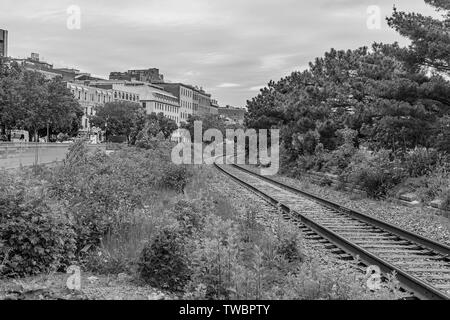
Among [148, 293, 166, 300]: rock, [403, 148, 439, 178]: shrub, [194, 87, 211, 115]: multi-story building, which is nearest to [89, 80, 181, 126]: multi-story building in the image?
[194, 87, 211, 115]: multi-story building

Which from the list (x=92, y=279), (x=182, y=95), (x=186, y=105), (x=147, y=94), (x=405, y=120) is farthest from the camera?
(x=186, y=105)

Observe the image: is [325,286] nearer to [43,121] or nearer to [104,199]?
[104,199]

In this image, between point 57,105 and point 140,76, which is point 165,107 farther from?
point 57,105

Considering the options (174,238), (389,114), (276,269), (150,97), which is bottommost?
(276,269)

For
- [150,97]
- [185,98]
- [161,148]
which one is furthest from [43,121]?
[185,98]

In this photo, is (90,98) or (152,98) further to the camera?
(152,98)

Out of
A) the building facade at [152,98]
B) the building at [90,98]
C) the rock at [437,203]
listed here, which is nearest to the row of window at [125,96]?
the building at [90,98]

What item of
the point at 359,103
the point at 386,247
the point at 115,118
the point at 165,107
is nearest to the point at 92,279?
the point at 386,247

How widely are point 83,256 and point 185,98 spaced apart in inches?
6723

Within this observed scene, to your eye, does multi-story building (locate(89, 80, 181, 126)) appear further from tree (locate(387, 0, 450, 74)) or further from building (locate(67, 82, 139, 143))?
tree (locate(387, 0, 450, 74))

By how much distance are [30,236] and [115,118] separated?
97.2 meters

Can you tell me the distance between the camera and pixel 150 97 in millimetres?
145000

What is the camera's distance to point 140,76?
567 ft

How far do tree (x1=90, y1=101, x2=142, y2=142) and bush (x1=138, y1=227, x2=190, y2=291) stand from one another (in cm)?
9502
